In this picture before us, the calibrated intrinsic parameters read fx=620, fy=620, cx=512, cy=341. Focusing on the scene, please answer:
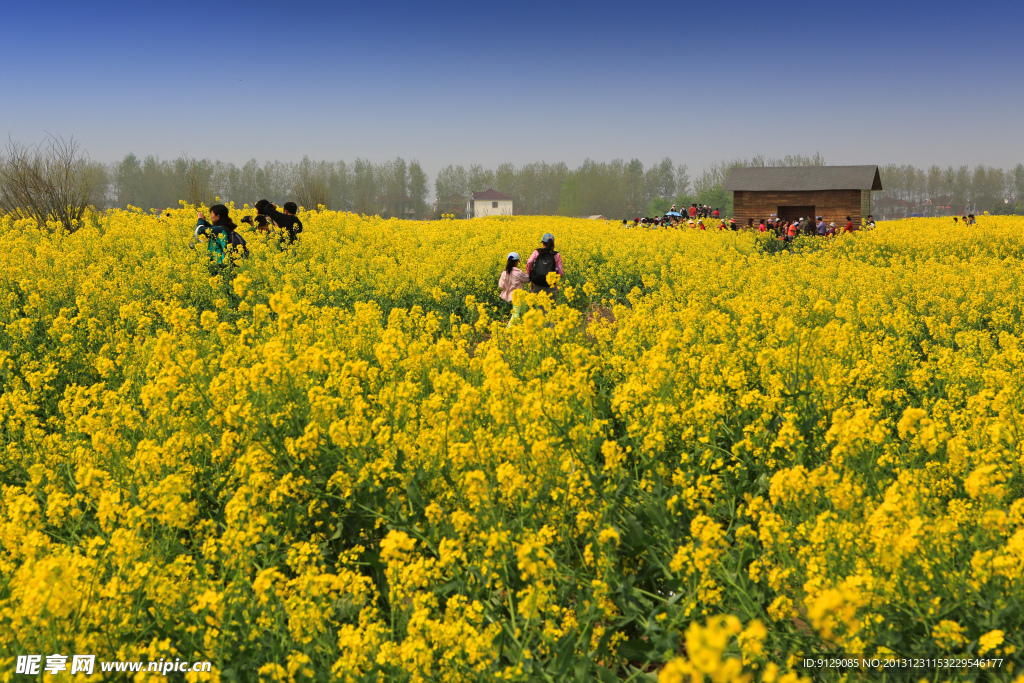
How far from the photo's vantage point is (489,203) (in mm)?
126812

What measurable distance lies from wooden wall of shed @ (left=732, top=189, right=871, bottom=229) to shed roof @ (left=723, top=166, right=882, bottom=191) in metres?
0.39

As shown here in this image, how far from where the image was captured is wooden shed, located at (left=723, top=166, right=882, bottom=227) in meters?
37.9

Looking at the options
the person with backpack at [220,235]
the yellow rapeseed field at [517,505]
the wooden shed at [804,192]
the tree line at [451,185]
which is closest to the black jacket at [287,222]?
the person with backpack at [220,235]

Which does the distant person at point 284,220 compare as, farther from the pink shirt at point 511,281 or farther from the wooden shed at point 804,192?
the wooden shed at point 804,192

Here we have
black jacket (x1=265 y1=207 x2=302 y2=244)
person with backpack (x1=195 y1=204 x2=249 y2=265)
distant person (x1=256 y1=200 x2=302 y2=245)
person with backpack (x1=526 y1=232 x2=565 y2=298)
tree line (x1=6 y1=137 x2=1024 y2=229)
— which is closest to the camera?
person with backpack (x1=526 y1=232 x2=565 y2=298)

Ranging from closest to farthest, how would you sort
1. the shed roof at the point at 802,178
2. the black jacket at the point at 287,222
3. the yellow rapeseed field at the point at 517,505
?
the yellow rapeseed field at the point at 517,505, the black jacket at the point at 287,222, the shed roof at the point at 802,178

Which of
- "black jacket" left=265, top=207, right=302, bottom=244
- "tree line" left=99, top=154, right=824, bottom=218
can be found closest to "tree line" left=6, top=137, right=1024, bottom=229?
"tree line" left=99, top=154, right=824, bottom=218

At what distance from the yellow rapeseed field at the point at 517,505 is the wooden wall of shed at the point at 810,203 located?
35289mm

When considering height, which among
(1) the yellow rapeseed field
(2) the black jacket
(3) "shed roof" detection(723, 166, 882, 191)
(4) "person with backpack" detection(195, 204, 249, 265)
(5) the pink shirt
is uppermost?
(3) "shed roof" detection(723, 166, 882, 191)

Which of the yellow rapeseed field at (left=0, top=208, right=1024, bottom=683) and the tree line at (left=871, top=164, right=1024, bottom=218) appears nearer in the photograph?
the yellow rapeseed field at (left=0, top=208, right=1024, bottom=683)

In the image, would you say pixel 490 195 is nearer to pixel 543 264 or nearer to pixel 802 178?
pixel 802 178

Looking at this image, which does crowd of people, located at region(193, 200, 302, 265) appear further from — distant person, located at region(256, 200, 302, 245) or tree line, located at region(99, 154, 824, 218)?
tree line, located at region(99, 154, 824, 218)

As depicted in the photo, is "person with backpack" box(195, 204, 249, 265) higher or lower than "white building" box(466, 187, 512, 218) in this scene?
lower

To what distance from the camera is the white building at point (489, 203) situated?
4875 inches
